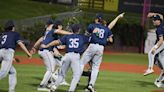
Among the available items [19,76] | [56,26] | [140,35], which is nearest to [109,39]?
[56,26]

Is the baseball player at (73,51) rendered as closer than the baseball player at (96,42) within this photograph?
Yes

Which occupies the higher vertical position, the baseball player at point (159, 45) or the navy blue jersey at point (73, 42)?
the navy blue jersey at point (73, 42)

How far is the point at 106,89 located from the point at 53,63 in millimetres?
2263

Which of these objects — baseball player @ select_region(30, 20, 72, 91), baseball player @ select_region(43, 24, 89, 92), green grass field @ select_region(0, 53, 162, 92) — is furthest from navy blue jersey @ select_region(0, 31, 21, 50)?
green grass field @ select_region(0, 53, 162, 92)

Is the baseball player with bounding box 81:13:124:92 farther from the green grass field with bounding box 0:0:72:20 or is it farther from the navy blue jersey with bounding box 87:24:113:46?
the green grass field with bounding box 0:0:72:20

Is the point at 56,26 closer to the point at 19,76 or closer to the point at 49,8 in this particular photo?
the point at 19,76

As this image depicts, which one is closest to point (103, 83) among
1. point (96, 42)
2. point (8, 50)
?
point (96, 42)

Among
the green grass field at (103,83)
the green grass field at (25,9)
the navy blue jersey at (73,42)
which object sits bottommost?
the green grass field at (25,9)

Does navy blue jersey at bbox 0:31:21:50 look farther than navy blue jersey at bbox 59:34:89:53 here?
Yes

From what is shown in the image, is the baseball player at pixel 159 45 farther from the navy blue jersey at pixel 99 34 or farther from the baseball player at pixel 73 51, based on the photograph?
the baseball player at pixel 73 51

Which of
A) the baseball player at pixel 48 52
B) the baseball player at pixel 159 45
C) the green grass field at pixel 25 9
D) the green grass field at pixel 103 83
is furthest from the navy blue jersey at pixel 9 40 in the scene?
the green grass field at pixel 25 9

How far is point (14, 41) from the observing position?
12.0 m

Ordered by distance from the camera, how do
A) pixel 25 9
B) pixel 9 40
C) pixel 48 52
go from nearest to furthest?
pixel 9 40, pixel 48 52, pixel 25 9

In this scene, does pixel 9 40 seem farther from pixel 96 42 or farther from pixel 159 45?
pixel 159 45
